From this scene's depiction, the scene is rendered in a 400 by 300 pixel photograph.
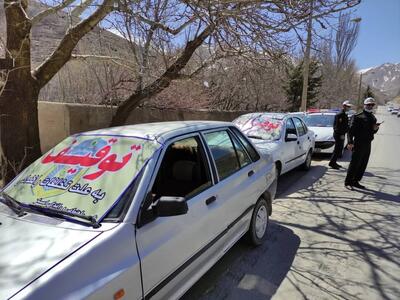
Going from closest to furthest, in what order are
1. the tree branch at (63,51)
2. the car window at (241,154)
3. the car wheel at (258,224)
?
the car window at (241,154)
the car wheel at (258,224)
the tree branch at (63,51)

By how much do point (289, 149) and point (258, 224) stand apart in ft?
12.1

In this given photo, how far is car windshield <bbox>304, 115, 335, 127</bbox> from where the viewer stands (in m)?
11.9

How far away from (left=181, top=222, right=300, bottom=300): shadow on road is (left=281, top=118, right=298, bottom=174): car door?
119 inches

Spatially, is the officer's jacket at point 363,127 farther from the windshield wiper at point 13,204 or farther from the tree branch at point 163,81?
the windshield wiper at point 13,204

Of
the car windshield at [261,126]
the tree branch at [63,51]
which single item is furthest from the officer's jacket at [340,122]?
the tree branch at [63,51]

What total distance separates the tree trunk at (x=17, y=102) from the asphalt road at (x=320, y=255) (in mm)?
3743

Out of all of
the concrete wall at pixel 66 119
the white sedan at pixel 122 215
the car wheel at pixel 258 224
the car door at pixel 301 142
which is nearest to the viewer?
the white sedan at pixel 122 215

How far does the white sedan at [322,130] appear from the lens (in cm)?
1066

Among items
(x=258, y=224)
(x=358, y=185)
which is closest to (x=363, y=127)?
(x=358, y=185)

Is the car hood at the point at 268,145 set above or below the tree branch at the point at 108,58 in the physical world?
below

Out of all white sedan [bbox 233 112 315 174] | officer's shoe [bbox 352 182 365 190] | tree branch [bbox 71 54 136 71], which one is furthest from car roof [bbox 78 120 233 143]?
officer's shoe [bbox 352 182 365 190]

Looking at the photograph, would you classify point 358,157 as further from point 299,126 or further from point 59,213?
point 59,213

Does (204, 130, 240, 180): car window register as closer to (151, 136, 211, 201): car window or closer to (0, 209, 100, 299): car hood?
(151, 136, 211, 201): car window

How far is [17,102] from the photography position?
207 inches
